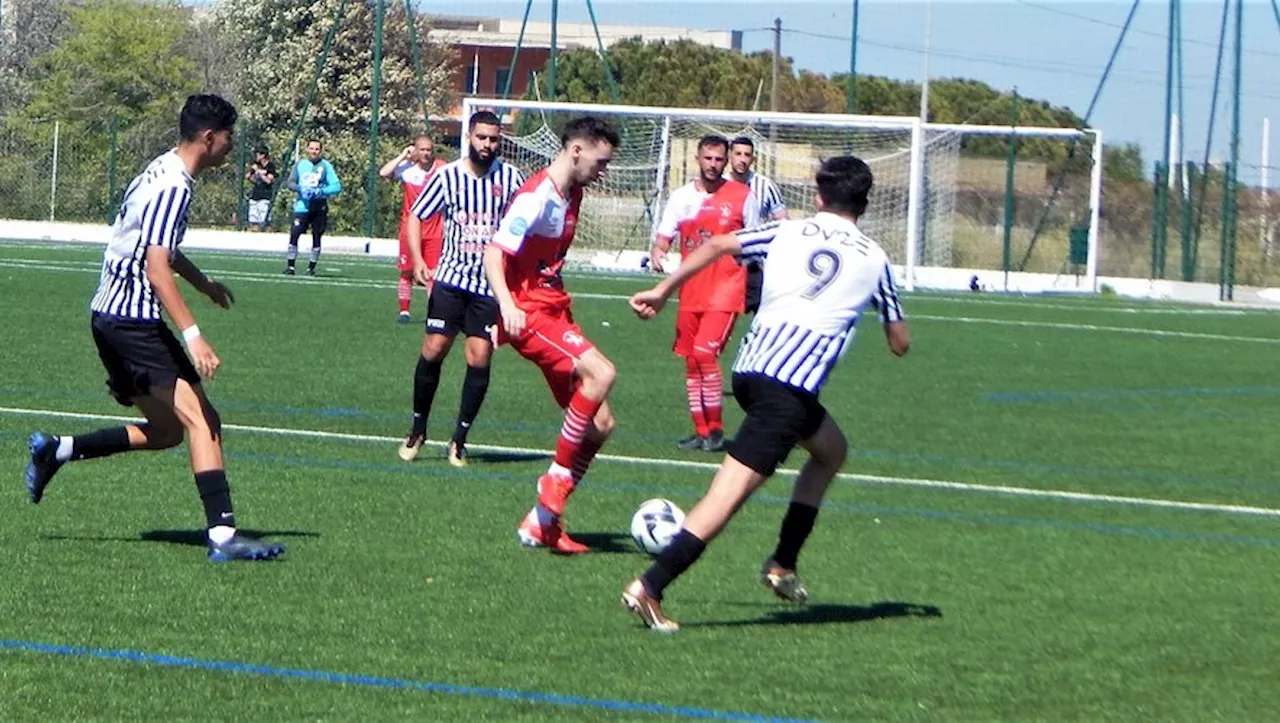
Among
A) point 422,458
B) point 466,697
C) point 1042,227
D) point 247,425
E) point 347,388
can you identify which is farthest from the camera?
point 1042,227

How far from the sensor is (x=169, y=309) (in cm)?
852

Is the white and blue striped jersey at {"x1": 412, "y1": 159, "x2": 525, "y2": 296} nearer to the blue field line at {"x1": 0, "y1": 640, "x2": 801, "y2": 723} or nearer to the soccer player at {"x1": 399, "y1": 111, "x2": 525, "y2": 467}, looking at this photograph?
the soccer player at {"x1": 399, "y1": 111, "x2": 525, "y2": 467}

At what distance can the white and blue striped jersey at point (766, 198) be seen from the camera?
1508 cm

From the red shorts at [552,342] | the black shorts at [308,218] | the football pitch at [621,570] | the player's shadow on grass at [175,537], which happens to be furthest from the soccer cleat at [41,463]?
the black shorts at [308,218]

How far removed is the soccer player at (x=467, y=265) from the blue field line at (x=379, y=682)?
5600 millimetres

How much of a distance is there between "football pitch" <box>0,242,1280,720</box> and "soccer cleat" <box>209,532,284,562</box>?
7cm

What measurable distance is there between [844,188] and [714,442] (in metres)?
5.94

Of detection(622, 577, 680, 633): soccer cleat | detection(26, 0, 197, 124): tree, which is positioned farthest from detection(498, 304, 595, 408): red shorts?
detection(26, 0, 197, 124): tree

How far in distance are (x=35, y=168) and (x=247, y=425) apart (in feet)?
127

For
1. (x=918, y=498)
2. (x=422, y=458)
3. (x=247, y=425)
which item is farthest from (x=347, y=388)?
(x=918, y=498)

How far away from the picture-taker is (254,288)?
27.8 metres

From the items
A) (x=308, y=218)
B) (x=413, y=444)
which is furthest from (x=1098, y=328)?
(x=413, y=444)

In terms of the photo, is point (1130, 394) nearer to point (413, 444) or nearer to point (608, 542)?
point (413, 444)

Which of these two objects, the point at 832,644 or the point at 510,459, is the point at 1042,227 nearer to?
the point at 510,459
